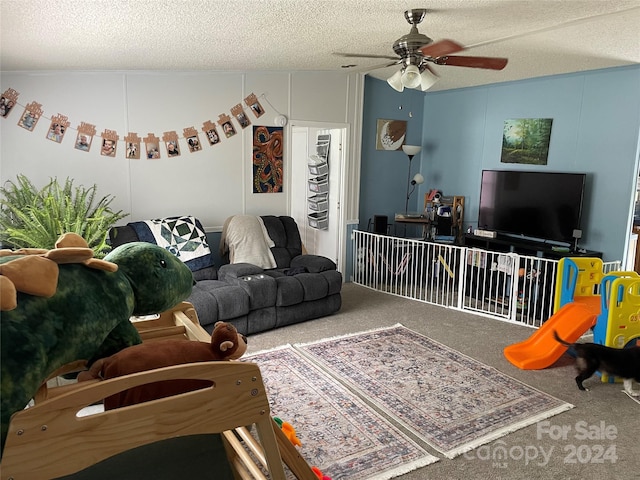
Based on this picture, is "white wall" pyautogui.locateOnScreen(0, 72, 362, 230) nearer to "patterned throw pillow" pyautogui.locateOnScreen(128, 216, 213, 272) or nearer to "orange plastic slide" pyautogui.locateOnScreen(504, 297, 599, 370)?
"patterned throw pillow" pyautogui.locateOnScreen(128, 216, 213, 272)

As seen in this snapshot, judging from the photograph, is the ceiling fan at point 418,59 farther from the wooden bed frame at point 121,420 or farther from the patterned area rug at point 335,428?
the wooden bed frame at point 121,420

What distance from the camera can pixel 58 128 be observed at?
4297 millimetres

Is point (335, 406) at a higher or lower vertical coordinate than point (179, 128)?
lower

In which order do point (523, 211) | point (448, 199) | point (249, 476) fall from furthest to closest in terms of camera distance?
point (448, 199) → point (523, 211) → point (249, 476)

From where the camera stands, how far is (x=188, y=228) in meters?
4.66

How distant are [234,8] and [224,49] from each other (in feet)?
3.73

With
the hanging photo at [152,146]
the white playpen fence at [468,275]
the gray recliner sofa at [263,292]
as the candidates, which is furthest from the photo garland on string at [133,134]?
the white playpen fence at [468,275]

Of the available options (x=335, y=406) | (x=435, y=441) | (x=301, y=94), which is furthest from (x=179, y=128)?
(x=435, y=441)

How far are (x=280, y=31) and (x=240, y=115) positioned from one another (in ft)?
5.91

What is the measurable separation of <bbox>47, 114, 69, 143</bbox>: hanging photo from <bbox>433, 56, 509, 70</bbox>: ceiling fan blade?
321 cm

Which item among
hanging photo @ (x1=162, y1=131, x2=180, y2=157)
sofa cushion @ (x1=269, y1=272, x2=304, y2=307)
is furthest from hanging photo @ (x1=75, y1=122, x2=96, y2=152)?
sofa cushion @ (x1=269, y1=272, x2=304, y2=307)

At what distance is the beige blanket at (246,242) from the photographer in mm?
4918

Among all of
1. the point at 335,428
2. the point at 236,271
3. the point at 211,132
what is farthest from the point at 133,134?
the point at 335,428

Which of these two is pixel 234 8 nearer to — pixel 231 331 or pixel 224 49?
pixel 224 49
